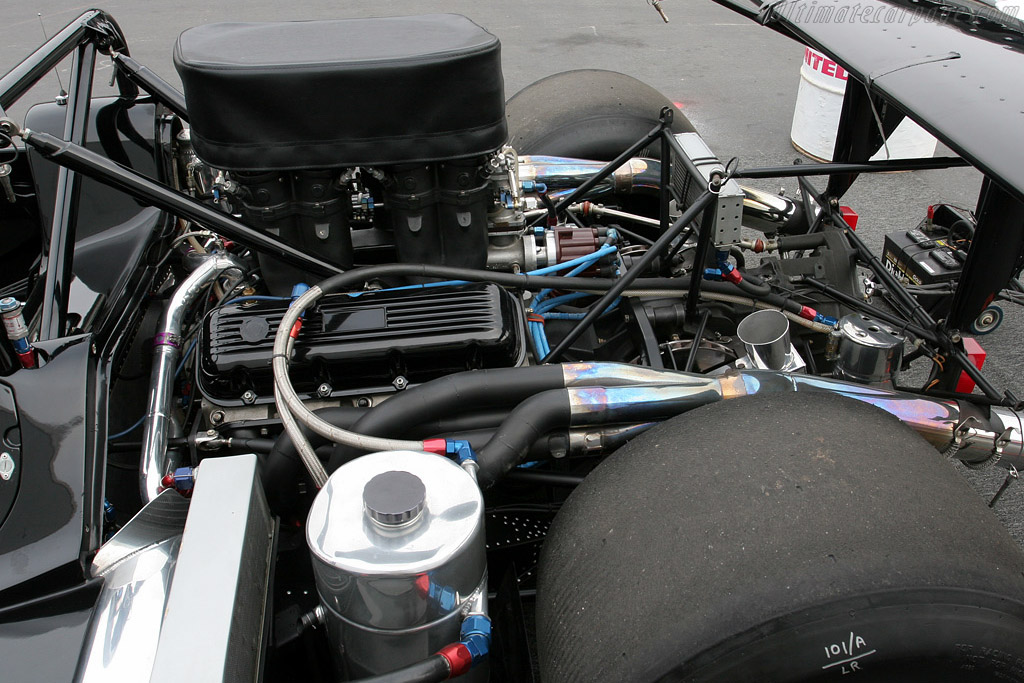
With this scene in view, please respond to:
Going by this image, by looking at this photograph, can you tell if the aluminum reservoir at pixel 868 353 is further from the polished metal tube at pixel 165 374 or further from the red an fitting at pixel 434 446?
the polished metal tube at pixel 165 374

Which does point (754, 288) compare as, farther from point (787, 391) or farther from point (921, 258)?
point (921, 258)

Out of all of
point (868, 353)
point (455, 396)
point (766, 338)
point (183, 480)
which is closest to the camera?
point (183, 480)

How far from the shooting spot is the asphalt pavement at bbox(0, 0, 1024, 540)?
4.12 m

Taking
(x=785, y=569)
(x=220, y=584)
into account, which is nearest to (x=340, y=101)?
(x=220, y=584)

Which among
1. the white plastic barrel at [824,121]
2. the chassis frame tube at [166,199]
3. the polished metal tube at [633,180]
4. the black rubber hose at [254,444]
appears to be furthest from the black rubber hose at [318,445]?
the white plastic barrel at [824,121]

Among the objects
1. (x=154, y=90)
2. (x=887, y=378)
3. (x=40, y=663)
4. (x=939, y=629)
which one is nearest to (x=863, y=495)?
(x=939, y=629)

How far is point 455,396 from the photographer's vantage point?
1.46 meters

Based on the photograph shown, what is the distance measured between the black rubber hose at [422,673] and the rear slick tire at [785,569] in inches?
7.8

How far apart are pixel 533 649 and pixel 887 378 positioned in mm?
1095

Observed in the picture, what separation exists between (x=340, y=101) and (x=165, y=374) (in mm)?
673

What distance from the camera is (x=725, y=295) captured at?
1949 mm

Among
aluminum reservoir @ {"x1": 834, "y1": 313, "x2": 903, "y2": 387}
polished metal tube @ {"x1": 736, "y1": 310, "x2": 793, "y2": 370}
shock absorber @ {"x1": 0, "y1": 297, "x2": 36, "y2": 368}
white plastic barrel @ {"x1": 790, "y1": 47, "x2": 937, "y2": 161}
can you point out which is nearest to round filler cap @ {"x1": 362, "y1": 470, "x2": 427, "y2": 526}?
shock absorber @ {"x1": 0, "y1": 297, "x2": 36, "y2": 368}

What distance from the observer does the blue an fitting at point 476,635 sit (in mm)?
1144

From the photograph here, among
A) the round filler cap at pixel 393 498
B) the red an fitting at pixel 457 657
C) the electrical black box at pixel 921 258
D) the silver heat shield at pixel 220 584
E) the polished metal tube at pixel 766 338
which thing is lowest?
the electrical black box at pixel 921 258
